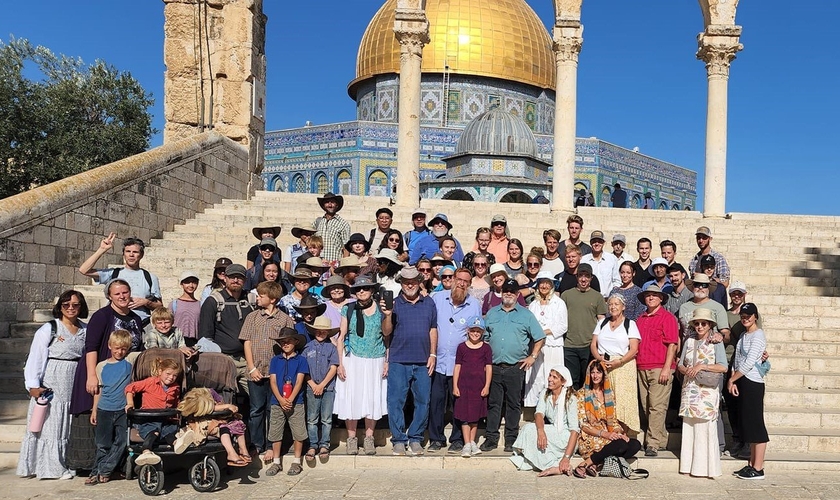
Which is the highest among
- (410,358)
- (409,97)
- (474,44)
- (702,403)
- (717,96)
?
(474,44)

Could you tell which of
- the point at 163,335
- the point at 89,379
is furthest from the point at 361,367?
the point at 89,379

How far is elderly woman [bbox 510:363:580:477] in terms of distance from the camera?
6227mm

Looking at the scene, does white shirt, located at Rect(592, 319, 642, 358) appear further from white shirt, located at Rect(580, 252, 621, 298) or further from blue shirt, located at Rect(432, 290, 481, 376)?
white shirt, located at Rect(580, 252, 621, 298)

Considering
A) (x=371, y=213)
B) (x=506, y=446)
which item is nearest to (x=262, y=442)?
(x=506, y=446)

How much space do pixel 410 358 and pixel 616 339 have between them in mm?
1745

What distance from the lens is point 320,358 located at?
6.45 meters

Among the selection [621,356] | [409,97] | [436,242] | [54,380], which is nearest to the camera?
[54,380]

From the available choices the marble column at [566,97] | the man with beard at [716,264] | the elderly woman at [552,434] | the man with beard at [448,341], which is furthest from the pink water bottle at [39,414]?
the marble column at [566,97]

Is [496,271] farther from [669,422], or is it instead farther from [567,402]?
[669,422]

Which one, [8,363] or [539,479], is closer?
[539,479]

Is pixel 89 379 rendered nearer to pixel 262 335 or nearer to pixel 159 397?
pixel 159 397

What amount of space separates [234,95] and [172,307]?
28.6 ft

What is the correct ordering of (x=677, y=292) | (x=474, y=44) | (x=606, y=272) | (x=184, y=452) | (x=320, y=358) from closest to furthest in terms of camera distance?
(x=184, y=452) < (x=320, y=358) < (x=677, y=292) < (x=606, y=272) < (x=474, y=44)

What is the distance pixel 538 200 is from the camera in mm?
31938
